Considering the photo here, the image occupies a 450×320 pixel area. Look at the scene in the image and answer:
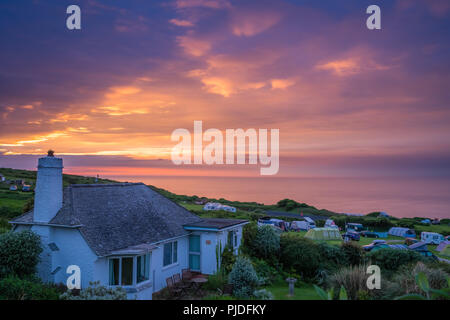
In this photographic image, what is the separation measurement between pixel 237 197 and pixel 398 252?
71960mm

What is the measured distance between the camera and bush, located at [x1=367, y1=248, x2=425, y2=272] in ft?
68.2

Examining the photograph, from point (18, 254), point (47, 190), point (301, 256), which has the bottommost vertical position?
point (301, 256)

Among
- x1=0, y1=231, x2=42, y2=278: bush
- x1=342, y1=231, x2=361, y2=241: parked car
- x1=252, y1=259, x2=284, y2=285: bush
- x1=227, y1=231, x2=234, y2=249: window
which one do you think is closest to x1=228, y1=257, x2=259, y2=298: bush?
x1=252, y1=259, x2=284, y2=285: bush

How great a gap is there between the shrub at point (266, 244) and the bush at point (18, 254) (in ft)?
43.9

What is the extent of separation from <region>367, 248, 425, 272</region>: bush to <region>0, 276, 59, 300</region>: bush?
18.9 metres

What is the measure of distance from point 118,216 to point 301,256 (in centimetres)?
1206

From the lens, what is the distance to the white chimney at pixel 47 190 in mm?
14906

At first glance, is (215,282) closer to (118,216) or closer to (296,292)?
(296,292)

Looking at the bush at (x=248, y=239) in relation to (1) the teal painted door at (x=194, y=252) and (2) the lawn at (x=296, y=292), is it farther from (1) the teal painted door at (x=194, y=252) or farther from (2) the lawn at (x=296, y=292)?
(1) the teal painted door at (x=194, y=252)

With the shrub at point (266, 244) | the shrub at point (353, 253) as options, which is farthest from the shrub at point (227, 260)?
the shrub at point (353, 253)

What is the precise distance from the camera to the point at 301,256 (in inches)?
845

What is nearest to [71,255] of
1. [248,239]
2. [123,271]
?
[123,271]
